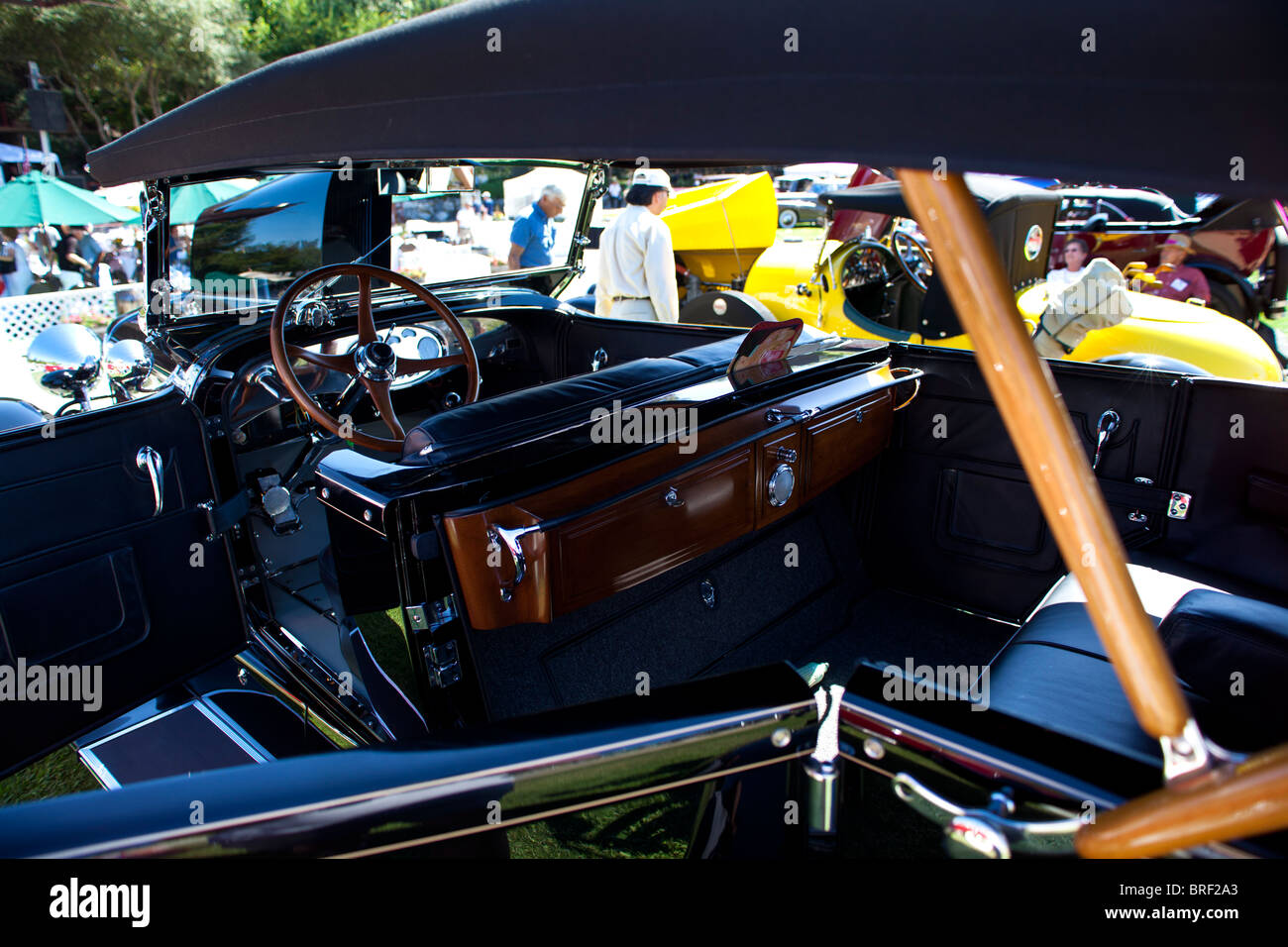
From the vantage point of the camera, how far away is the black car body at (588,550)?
2.71ft

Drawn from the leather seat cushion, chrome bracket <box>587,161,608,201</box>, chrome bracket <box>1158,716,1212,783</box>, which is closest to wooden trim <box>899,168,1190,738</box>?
chrome bracket <box>1158,716,1212,783</box>

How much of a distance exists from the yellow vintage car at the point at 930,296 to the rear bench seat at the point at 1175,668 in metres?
→ 1.45

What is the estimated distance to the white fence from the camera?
23.1 feet

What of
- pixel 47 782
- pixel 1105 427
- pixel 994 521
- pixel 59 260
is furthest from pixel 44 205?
pixel 1105 427

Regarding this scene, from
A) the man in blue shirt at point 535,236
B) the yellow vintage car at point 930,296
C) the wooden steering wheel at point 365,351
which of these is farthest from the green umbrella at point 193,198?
the yellow vintage car at point 930,296

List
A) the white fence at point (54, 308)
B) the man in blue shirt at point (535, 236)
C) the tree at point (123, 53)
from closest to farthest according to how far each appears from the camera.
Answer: the man in blue shirt at point (535, 236) < the white fence at point (54, 308) < the tree at point (123, 53)

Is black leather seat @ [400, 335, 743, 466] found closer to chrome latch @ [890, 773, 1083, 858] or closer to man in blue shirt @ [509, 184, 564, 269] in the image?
chrome latch @ [890, 773, 1083, 858]

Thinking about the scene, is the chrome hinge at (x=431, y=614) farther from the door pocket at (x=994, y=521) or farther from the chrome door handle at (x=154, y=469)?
the door pocket at (x=994, y=521)

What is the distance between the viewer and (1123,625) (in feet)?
2.37

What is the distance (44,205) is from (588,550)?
1066 cm

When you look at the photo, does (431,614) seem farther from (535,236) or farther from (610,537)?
(535,236)

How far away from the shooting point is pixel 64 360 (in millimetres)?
2510

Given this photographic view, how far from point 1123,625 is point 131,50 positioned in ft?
96.0
